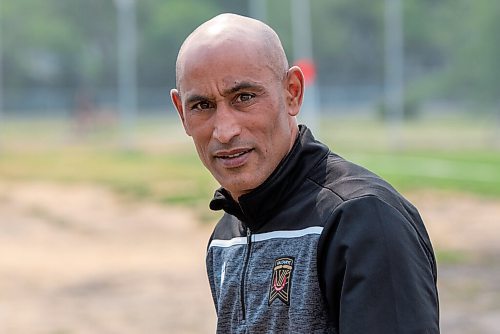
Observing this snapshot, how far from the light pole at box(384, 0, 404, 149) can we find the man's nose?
61.8ft

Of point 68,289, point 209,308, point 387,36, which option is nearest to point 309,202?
point 209,308

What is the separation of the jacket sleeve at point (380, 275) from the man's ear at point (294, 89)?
1.11ft

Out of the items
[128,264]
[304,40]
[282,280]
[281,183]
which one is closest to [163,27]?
[304,40]

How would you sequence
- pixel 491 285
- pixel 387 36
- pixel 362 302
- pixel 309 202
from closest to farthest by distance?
pixel 362 302, pixel 309 202, pixel 491 285, pixel 387 36

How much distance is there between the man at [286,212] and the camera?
1755 mm

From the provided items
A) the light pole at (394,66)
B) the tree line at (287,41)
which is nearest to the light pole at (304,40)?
the tree line at (287,41)

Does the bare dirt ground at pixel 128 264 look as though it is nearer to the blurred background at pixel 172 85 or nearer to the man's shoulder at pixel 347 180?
the blurred background at pixel 172 85

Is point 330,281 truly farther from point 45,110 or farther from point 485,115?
point 45,110

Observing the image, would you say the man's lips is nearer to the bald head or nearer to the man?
the man

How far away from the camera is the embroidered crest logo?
6.27 ft

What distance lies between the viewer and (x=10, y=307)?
8297 millimetres

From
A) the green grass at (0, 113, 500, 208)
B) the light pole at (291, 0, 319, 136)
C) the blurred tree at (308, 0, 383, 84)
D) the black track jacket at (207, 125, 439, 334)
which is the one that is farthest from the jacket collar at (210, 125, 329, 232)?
the blurred tree at (308, 0, 383, 84)

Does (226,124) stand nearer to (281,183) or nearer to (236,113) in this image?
(236,113)

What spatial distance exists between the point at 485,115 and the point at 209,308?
14128mm
